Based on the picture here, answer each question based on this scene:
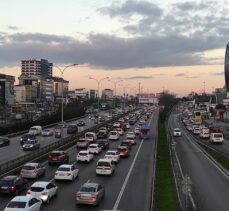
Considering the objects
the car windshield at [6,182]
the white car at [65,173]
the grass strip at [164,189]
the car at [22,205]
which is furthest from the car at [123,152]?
the car at [22,205]

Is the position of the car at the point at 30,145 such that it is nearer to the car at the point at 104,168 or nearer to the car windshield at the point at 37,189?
the car at the point at 104,168

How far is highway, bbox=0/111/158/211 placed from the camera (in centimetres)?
2472

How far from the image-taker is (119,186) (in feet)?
103

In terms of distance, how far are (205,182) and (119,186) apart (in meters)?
6.75

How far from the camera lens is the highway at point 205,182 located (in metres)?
25.7

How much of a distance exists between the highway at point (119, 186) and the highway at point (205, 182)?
3.02 meters

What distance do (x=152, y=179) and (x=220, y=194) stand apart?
675 cm

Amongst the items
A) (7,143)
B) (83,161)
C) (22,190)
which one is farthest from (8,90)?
(22,190)

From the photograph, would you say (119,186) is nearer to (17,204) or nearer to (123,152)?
(17,204)

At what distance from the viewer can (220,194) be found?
28.8 m

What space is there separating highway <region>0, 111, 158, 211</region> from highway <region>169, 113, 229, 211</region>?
302 centimetres

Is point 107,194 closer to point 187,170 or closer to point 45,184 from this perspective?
point 45,184

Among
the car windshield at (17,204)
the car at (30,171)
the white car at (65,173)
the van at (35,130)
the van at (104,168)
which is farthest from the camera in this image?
the van at (35,130)

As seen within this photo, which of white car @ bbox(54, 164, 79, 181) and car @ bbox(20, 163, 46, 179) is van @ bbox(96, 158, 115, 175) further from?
car @ bbox(20, 163, 46, 179)
